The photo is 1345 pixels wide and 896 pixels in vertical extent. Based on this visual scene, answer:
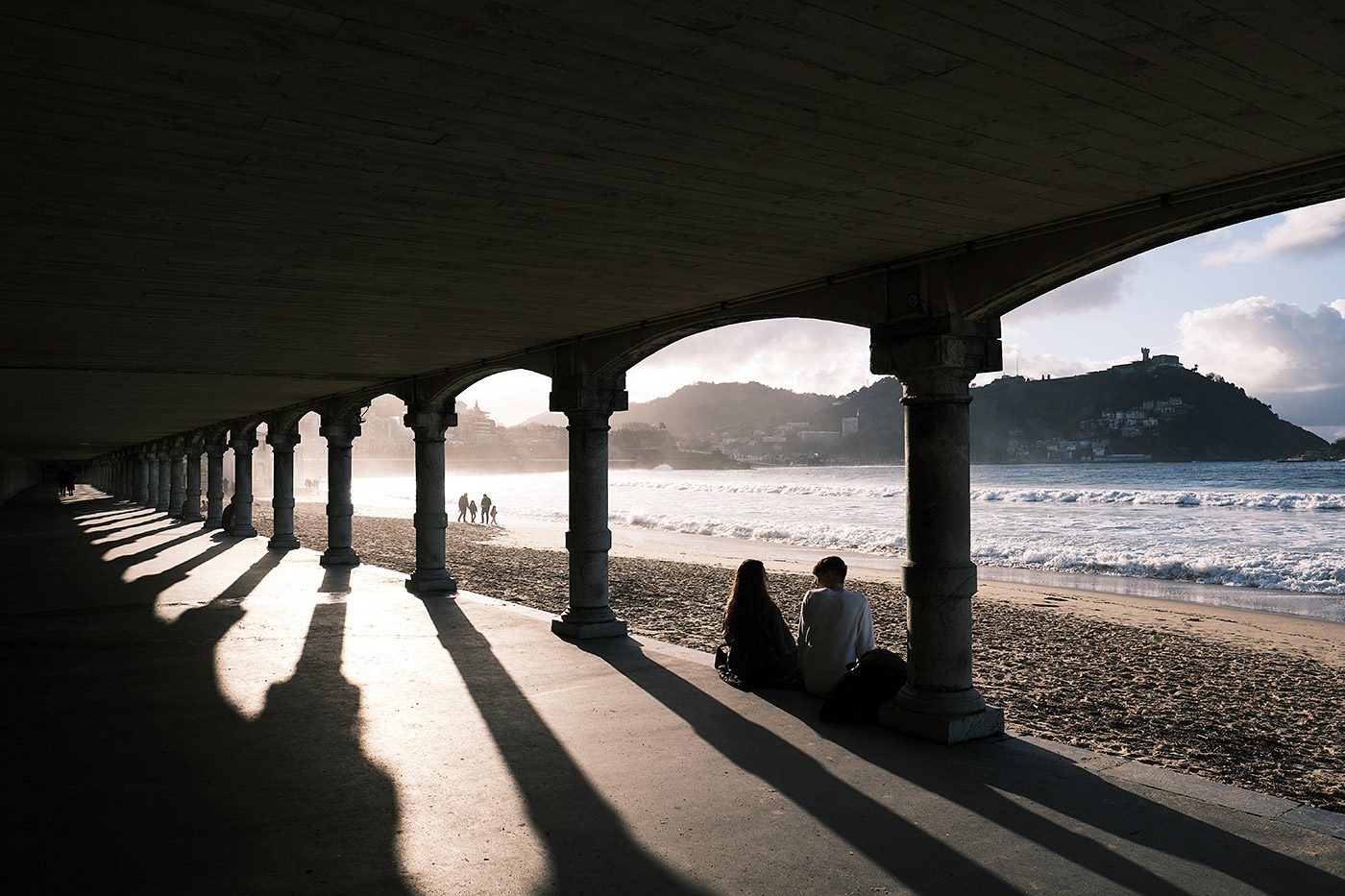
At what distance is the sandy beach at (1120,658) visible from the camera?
7.32 m

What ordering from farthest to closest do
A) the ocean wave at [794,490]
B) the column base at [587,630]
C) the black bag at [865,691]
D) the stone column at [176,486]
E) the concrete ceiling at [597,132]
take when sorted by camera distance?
1. the ocean wave at [794,490]
2. the stone column at [176,486]
3. the column base at [587,630]
4. the black bag at [865,691]
5. the concrete ceiling at [597,132]

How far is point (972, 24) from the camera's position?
282 cm

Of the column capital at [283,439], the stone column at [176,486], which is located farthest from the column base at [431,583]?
the stone column at [176,486]

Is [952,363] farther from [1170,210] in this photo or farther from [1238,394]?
[1238,394]

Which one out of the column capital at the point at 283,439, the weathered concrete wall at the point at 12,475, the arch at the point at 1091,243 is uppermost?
the arch at the point at 1091,243

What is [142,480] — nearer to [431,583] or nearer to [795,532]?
[795,532]

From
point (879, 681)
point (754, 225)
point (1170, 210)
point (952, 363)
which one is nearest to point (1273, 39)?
point (1170, 210)

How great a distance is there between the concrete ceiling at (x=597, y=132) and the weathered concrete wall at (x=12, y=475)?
40762mm

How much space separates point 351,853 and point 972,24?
412cm

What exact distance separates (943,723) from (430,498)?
9.25 meters

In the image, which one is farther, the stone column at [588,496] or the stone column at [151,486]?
the stone column at [151,486]

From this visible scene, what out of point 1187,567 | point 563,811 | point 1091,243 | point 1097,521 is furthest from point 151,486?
point 1091,243

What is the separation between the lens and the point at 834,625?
6902 mm

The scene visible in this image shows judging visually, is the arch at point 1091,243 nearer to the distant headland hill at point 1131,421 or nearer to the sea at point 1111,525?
the sea at point 1111,525
